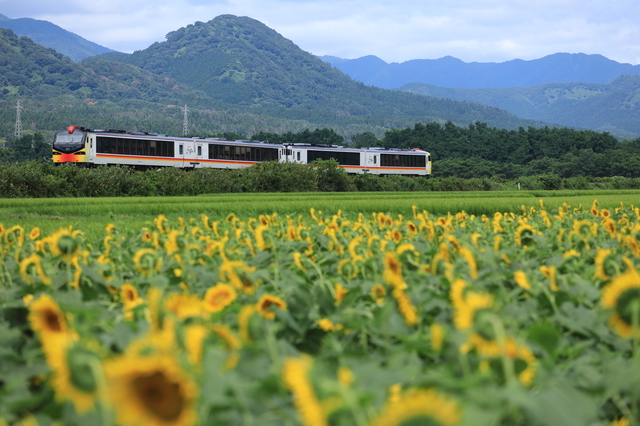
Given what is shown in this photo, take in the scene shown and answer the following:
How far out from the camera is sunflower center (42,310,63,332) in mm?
1421

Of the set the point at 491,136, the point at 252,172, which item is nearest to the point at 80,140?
the point at 252,172

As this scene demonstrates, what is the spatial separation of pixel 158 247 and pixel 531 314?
7.87ft

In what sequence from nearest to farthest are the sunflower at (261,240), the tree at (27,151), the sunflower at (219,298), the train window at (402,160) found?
the sunflower at (219,298) < the sunflower at (261,240) < the train window at (402,160) < the tree at (27,151)

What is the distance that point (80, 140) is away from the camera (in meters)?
29.8

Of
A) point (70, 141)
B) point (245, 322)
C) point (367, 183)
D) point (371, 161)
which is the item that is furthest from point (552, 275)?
point (371, 161)

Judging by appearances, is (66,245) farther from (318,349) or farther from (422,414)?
(422,414)

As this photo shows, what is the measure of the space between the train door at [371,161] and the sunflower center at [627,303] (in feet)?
131

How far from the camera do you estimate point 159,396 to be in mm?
961

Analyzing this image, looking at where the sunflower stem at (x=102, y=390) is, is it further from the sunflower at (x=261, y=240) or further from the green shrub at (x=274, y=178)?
the green shrub at (x=274, y=178)

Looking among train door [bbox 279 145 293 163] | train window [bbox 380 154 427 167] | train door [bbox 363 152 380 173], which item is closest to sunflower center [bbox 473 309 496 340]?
train door [bbox 279 145 293 163]

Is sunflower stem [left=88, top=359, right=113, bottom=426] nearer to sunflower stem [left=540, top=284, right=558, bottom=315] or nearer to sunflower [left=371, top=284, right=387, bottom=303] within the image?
sunflower [left=371, top=284, right=387, bottom=303]

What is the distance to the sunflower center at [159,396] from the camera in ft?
3.13

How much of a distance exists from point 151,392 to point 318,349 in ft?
3.87

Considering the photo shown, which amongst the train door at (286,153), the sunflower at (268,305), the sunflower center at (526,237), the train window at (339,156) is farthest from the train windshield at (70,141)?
the sunflower at (268,305)
